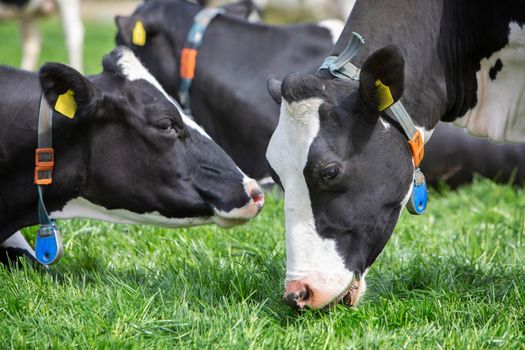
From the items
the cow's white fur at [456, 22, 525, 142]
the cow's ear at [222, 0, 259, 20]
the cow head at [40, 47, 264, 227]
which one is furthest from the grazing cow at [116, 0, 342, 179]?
the cow's white fur at [456, 22, 525, 142]

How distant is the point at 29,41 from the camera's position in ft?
40.8

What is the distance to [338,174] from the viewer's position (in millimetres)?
3707

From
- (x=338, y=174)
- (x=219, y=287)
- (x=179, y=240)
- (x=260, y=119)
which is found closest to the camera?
(x=338, y=174)

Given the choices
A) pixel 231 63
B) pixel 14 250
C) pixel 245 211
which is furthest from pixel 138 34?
pixel 245 211

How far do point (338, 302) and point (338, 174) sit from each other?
1.80 ft

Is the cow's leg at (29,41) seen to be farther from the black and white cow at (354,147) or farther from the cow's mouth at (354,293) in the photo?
the cow's mouth at (354,293)

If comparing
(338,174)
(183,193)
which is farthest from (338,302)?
(183,193)

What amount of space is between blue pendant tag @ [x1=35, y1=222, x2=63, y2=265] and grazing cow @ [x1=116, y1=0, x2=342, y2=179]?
2.77m

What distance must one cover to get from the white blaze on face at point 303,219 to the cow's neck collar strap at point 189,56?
3327 mm

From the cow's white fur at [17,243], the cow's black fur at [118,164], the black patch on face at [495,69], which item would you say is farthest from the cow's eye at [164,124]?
the black patch on face at [495,69]

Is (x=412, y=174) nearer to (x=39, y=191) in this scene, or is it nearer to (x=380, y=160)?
(x=380, y=160)

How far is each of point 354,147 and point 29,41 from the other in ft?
31.3

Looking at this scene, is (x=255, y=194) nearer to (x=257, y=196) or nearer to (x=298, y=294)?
(x=257, y=196)

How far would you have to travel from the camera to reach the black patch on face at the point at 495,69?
4277 mm
